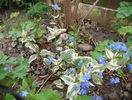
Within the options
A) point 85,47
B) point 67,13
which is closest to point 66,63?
point 85,47

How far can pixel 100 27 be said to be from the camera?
2453 millimetres

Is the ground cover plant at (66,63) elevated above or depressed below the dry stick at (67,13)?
below

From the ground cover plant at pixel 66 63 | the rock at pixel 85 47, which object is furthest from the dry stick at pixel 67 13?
the rock at pixel 85 47

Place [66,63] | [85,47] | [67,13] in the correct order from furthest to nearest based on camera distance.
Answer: [67,13]
[85,47]
[66,63]

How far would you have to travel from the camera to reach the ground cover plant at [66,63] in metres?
1.36

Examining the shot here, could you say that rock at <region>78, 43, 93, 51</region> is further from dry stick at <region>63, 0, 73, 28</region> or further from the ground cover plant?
dry stick at <region>63, 0, 73, 28</region>

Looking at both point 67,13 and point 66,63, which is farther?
point 67,13

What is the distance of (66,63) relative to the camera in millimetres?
1808

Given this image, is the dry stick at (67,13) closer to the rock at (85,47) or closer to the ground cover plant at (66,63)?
the ground cover plant at (66,63)

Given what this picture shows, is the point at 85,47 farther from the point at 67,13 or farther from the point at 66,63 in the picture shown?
the point at 67,13

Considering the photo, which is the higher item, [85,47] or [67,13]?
[67,13]

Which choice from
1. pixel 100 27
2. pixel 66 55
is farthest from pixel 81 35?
pixel 66 55

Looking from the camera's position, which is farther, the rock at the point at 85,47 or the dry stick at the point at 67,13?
the dry stick at the point at 67,13

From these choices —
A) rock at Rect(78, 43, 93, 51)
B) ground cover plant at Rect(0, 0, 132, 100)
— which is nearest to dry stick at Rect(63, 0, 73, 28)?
ground cover plant at Rect(0, 0, 132, 100)
